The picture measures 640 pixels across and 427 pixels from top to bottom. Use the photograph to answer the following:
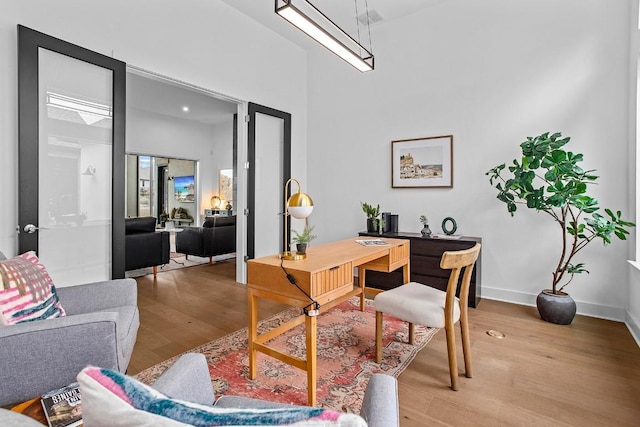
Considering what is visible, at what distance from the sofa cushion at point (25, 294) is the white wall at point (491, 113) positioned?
3.59m

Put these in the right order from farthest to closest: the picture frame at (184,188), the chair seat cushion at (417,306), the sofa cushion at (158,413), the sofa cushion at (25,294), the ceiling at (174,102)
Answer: the picture frame at (184,188), the ceiling at (174,102), the chair seat cushion at (417,306), the sofa cushion at (25,294), the sofa cushion at (158,413)

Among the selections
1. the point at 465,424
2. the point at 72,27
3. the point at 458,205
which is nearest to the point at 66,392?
the point at 465,424

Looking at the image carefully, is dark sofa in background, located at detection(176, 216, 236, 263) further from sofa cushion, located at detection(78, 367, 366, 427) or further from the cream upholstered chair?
sofa cushion, located at detection(78, 367, 366, 427)

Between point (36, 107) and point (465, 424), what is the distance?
11.6 ft

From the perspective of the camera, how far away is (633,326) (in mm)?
2795

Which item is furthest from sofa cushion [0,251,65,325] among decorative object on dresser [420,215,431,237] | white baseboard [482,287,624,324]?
white baseboard [482,287,624,324]

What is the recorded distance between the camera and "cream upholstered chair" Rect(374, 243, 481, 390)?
1965mm

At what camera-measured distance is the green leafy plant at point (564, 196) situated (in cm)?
275

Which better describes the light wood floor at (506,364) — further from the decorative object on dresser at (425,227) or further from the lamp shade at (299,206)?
the lamp shade at (299,206)

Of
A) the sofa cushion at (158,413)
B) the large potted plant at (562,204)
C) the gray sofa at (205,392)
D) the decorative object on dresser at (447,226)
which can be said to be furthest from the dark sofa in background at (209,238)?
the sofa cushion at (158,413)

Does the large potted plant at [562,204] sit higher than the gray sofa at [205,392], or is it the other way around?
the large potted plant at [562,204]

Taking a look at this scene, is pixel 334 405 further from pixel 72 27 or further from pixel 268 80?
pixel 268 80

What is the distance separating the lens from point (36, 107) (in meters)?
2.46

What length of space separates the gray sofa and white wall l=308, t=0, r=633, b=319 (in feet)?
10.8
